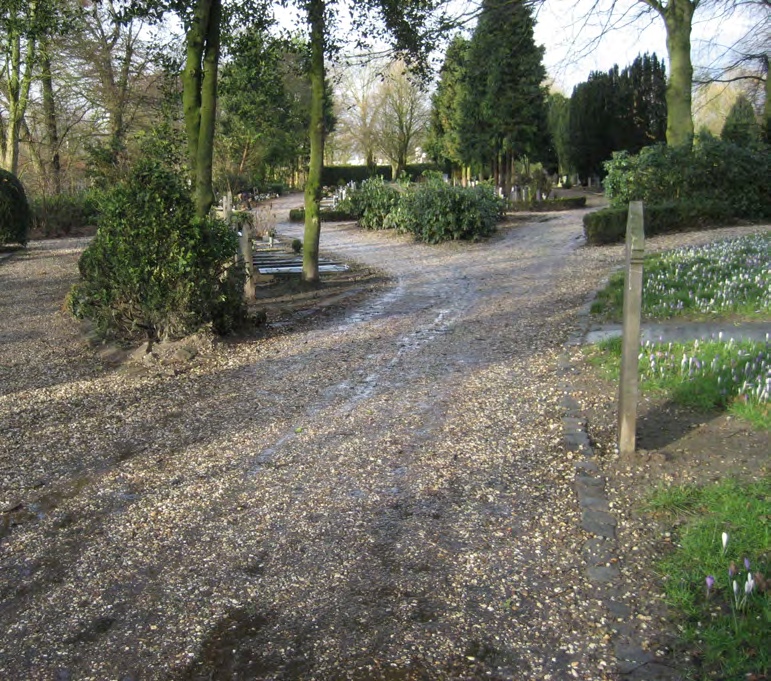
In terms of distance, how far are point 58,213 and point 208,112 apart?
18844 mm

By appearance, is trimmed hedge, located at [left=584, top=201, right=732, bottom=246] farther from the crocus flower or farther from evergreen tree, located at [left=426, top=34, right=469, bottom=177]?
evergreen tree, located at [left=426, top=34, right=469, bottom=177]

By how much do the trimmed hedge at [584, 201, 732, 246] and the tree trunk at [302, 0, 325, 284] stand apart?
7.55 m

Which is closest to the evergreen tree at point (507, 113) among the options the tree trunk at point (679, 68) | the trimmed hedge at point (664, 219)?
the tree trunk at point (679, 68)

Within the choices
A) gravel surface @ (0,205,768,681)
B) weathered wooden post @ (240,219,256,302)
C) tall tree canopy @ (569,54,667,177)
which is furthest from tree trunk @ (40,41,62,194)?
tall tree canopy @ (569,54,667,177)

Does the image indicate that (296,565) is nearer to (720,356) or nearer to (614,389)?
(614,389)

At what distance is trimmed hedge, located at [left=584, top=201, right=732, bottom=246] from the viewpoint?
16172 millimetres

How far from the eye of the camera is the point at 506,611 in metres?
2.85

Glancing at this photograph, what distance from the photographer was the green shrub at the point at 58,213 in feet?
80.8

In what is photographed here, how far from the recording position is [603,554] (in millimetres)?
3248

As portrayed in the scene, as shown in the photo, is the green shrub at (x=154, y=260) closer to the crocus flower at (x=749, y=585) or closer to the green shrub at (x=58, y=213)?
the crocus flower at (x=749, y=585)

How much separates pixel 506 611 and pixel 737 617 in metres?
0.85

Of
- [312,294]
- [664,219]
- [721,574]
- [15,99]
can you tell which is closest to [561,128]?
[664,219]

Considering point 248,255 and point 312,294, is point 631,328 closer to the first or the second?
point 248,255

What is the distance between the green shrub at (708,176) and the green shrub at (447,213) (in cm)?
391
